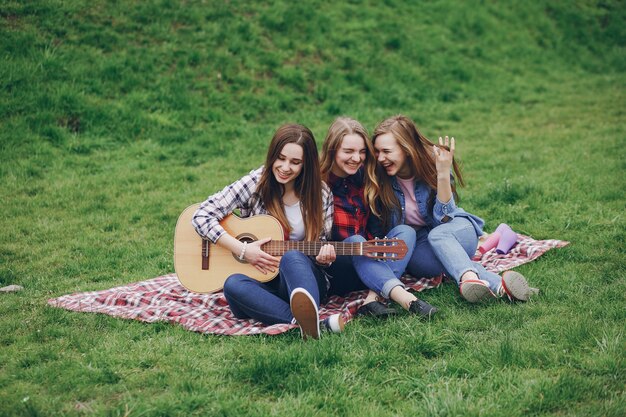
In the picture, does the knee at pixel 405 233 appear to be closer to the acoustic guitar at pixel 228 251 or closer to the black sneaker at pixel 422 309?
the acoustic guitar at pixel 228 251

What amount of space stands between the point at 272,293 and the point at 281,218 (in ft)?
2.05

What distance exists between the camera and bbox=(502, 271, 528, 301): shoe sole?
4742 millimetres

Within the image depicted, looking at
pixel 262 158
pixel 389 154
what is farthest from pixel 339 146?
pixel 262 158

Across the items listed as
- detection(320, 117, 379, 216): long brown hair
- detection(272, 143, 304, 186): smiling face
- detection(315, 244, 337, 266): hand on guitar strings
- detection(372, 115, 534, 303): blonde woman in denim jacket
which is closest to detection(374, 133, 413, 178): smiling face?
detection(372, 115, 534, 303): blonde woman in denim jacket

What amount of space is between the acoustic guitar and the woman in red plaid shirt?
175 mm

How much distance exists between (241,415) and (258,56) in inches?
399

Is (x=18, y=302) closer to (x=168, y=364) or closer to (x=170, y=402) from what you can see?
(x=168, y=364)

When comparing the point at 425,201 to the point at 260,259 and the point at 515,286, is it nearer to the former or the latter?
the point at 515,286

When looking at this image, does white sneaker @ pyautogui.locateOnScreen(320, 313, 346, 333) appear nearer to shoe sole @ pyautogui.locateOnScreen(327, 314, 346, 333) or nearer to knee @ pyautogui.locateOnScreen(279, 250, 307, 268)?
shoe sole @ pyautogui.locateOnScreen(327, 314, 346, 333)

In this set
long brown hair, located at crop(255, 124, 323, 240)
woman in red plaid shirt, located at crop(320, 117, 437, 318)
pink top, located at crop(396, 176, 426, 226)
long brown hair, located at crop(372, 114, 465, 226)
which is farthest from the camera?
pink top, located at crop(396, 176, 426, 226)

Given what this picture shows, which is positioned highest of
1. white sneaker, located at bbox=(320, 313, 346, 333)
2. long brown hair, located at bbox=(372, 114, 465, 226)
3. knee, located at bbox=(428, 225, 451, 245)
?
long brown hair, located at bbox=(372, 114, 465, 226)

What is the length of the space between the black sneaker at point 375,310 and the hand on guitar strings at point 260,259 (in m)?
0.73

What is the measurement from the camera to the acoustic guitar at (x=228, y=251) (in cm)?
484

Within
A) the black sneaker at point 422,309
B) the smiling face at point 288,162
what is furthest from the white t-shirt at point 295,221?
the black sneaker at point 422,309
